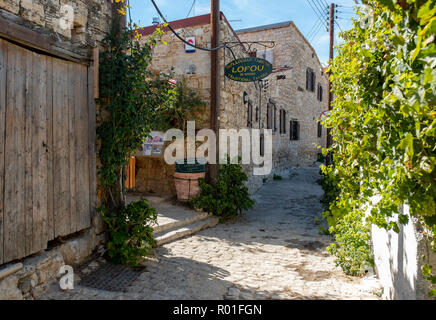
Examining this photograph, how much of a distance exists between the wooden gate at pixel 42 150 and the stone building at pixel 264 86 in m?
1.37

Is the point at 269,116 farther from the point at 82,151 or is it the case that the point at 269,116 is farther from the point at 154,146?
the point at 82,151

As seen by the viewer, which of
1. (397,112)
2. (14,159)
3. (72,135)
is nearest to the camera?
(397,112)

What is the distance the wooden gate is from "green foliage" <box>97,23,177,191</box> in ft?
0.63

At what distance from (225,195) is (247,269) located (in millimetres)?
2933

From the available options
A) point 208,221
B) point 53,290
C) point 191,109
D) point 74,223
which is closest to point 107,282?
point 53,290

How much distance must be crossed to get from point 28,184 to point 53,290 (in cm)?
108

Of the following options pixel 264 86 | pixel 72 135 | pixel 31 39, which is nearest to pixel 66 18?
pixel 31 39

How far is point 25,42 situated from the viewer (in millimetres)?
2920

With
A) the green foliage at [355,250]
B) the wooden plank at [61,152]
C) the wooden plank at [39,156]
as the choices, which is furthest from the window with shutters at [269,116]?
the wooden plank at [39,156]

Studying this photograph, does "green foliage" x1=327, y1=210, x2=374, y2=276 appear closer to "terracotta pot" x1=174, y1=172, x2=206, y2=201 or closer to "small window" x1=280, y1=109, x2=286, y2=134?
"terracotta pot" x1=174, y1=172, x2=206, y2=201

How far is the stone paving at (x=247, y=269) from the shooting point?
3.22 meters

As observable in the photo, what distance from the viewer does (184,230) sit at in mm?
5559
